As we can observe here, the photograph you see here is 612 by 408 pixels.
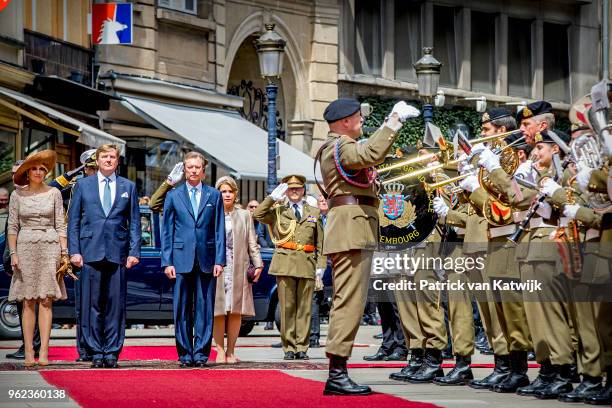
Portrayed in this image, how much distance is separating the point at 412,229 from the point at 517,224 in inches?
64.8

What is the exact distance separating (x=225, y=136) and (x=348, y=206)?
18231 millimetres

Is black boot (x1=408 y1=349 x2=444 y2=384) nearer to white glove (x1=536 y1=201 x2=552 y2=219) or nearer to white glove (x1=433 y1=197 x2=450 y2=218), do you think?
white glove (x1=433 y1=197 x2=450 y2=218)

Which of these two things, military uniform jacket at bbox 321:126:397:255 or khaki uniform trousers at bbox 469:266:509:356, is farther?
khaki uniform trousers at bbox 469:266:509:356

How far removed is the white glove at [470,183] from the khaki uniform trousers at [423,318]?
1.30m

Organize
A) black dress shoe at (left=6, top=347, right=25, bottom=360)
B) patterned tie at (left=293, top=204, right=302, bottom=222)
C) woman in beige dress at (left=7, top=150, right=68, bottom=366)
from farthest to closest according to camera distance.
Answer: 1. patterned tie at (left=293, top=204, right=302, bottom=222)
2. black dress shoe at (left=6, top=347, right=25, bottom=360)
3. woman in beige dress at (left=7, top=150, right=68, bottom=366)

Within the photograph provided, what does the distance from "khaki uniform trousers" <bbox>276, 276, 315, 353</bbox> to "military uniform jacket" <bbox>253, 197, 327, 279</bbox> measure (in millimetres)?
112

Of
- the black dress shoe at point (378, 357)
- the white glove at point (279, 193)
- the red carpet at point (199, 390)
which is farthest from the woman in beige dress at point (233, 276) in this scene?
the red carpet at point (199, 390)

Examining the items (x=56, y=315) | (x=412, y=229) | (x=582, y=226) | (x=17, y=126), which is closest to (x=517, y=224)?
(x=582, y=226)

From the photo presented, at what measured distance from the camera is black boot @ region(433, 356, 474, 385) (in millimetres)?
13125

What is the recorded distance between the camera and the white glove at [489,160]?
12.2 m

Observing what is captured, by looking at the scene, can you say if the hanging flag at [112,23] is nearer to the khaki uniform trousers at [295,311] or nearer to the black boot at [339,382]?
the khaki uniform trousers at [295,311]

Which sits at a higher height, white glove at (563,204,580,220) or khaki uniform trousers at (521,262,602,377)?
white glove at (563,204,580,220)

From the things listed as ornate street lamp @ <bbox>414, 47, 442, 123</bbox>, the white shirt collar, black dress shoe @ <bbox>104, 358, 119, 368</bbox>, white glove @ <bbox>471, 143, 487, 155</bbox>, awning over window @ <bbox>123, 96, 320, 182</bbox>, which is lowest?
black dress shoe @ <bbox>104, 358, 119, 368</bbox>

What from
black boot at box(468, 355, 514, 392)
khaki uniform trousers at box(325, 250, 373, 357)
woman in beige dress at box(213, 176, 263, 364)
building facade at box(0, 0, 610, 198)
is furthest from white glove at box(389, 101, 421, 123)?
building facade at box(0, 0, 610, 198)
